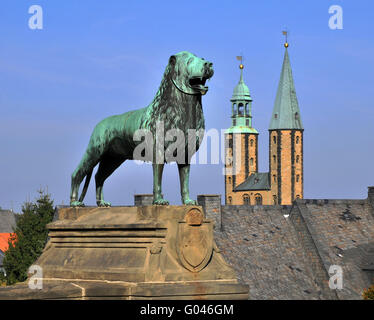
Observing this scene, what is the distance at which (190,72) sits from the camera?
487 inches

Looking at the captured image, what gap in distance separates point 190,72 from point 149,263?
8.32ft

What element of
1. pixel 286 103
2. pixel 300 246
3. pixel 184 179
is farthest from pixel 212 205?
pixel 286 103

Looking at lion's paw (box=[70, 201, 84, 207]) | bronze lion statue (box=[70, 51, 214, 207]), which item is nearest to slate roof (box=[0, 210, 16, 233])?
lion's paw (box=[70, 201, 84, 207])

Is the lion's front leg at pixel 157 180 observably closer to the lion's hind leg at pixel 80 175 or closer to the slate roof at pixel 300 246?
the lion's hind leg at pixel 80 175

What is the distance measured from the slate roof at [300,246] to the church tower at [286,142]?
105 metres

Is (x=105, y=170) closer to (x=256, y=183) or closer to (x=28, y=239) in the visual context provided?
(x=28, y=239)

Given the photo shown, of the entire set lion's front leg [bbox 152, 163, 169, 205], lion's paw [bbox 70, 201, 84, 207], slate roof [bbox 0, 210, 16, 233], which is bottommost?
slate roof [bbox 0, 210, 16, 233]

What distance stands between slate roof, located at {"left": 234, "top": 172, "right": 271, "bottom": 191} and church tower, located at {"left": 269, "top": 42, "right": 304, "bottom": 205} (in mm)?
1357

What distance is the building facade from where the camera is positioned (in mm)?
155500

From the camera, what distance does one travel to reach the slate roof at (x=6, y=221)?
4087 inches

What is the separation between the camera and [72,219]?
13.6 m

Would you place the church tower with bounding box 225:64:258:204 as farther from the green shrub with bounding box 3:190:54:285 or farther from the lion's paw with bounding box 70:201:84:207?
the lion's paw with bounding box 70:201:84:207

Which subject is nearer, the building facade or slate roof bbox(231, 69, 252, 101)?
the building facade
